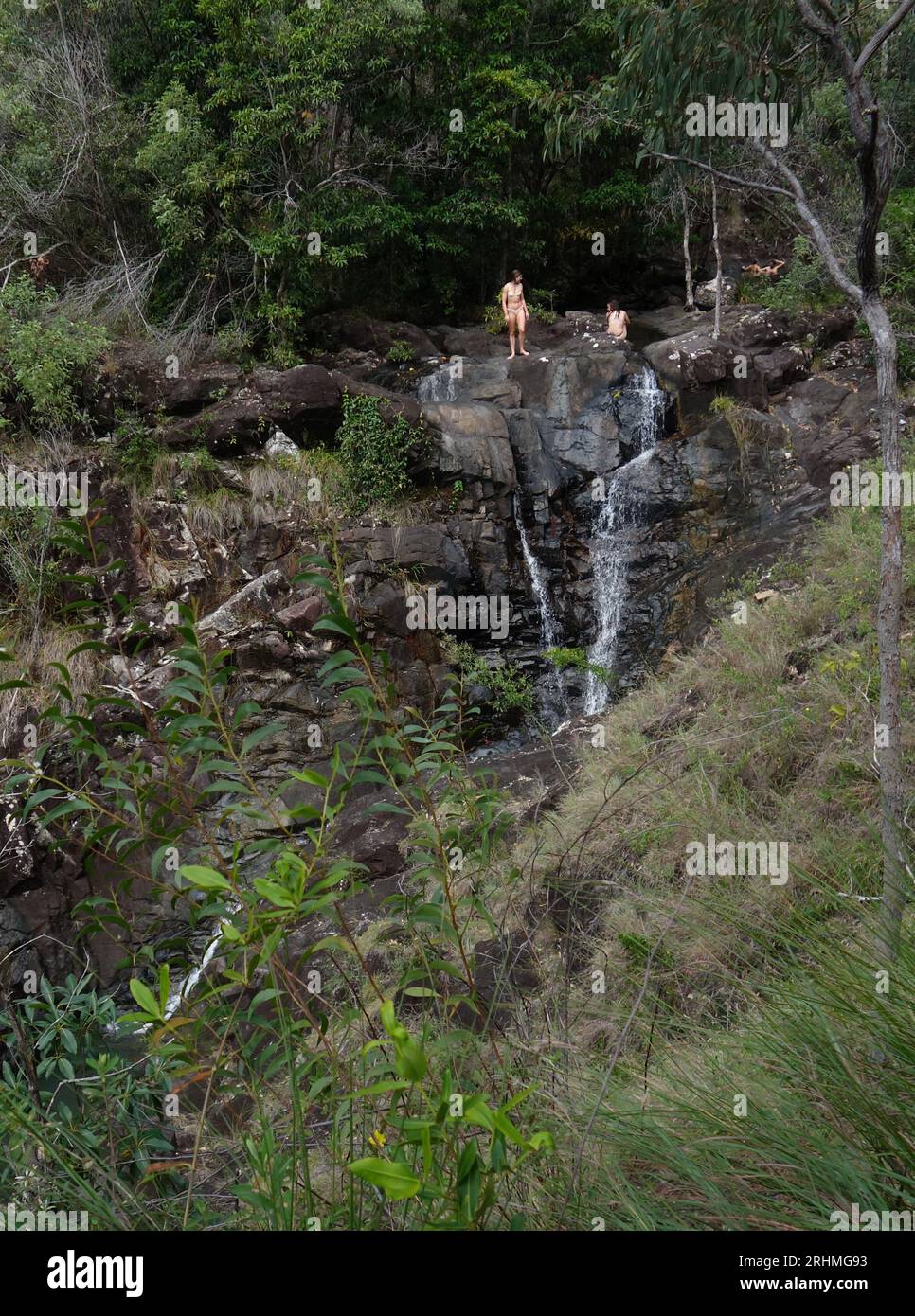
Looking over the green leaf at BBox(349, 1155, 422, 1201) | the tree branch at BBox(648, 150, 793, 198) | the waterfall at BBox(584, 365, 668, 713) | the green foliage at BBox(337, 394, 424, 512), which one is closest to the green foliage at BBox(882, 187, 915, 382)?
the waterfall at BBox(584, 365, 668, 713)

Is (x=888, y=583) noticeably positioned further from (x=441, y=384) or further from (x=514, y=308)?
(x=514, y=308)

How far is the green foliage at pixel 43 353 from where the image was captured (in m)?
11.2

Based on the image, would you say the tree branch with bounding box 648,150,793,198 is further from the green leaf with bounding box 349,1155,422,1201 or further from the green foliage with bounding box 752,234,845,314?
the green foliage with bounding box 752,234,845,314

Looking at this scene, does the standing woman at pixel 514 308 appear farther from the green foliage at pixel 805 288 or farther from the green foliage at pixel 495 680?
the green foliage at pixel 495 680

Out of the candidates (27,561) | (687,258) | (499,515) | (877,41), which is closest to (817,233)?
(877,41)

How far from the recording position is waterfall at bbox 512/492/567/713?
11125 millimetres

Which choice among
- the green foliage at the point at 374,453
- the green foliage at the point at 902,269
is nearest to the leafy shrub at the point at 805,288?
the green foliage at the point at 902,269

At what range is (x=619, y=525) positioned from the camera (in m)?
12.0

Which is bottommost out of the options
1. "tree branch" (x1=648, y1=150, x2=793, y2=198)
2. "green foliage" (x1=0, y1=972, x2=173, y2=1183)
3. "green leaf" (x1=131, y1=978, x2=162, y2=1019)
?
"green foliage" (x1=0, y1=972, x2=173, y2=1183)

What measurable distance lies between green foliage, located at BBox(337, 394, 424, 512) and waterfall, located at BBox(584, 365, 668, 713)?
292 centimetres

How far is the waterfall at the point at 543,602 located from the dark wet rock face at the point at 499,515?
0.10 feet

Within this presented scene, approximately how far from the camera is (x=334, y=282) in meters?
16.0

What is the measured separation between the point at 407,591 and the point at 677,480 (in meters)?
4.36

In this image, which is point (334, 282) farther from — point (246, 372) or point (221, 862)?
point (221, 862)
